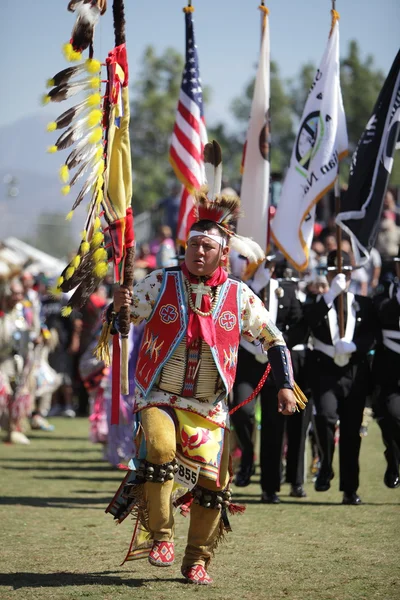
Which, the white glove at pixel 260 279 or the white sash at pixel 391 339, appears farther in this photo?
the white glove at pixel 260 279

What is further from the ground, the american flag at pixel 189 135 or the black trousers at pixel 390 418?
the american flag at pixel 189 135

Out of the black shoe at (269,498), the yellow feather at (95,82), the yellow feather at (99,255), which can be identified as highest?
the yellow feather at (95,82)

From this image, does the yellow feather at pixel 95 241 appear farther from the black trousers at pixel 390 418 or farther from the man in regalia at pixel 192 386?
the black trousers at pixel 390 418

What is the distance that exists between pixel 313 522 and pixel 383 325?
1954mm

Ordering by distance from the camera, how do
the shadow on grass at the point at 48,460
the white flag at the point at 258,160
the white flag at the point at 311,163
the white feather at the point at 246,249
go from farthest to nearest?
the shadow on grass at the point at 48,460, the white flag at the point at 258,160, the white flag at the point at 311,163, the white feather at the point at 246,249

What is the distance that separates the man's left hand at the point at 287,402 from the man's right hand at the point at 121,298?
1046mm

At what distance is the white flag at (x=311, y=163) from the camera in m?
9.95

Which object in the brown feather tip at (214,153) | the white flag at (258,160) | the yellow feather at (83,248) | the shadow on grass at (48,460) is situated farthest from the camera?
the shadow on grass at (48,460)

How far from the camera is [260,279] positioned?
31.7ft

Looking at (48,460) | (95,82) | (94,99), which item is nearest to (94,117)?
(94,99)

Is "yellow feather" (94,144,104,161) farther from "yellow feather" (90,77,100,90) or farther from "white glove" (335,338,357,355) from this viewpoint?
"white glove" (335,338,357,355)

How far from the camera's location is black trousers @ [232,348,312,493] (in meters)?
9.33

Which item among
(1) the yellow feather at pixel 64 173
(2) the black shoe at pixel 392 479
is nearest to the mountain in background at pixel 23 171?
(1) the yellow feather at pixel 64 173

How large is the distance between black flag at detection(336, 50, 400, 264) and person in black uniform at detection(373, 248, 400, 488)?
Result: 18.6 inches
